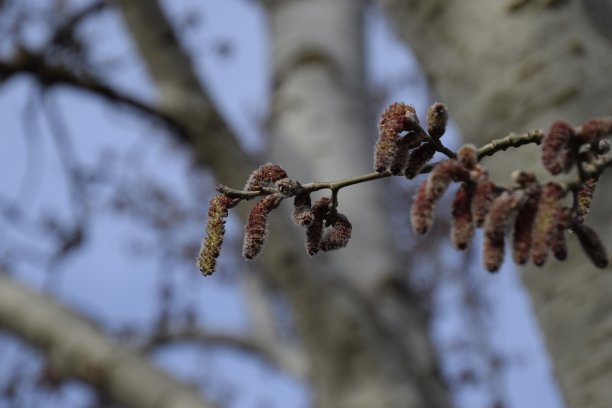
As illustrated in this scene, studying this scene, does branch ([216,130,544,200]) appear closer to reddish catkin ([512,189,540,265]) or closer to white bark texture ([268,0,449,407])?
reddish catkin ([512,189,540,265])

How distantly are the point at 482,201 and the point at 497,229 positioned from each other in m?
0.03

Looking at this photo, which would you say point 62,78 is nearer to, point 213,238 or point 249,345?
point 213,238

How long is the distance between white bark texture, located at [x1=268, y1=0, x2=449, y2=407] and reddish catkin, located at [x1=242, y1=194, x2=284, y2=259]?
1.76m

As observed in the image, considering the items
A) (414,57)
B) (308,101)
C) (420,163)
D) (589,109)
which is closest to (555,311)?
(589,109)

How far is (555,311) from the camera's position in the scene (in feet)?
5.08

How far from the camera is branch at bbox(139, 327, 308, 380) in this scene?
21.2 feet

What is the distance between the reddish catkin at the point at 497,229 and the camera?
22.3 inches

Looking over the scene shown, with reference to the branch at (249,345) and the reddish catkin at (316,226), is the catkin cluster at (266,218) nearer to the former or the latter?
the reddish catkin at (316,226)

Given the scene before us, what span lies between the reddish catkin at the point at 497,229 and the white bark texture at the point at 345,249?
1803 mm

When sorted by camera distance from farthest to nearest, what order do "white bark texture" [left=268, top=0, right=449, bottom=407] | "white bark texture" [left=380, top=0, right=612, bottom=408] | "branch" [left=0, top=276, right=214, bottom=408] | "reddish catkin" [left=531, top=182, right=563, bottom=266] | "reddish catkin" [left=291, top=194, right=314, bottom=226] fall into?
"branch" [left=0, top=276, right=214, bottom=408] < "white bark texture" [left=268, top=0, right=449, bottom=407] < "white bark texture" [left=380, top=0, right=612, bottom=408] < "reddish catkin" [left=291, top=194, right=314, bottom=226] < "reddish catkin" [left=531, top=182, right=563, bottom=266]

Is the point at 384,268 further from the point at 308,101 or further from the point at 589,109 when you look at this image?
the point at 589,109

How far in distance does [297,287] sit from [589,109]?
48.7 inches

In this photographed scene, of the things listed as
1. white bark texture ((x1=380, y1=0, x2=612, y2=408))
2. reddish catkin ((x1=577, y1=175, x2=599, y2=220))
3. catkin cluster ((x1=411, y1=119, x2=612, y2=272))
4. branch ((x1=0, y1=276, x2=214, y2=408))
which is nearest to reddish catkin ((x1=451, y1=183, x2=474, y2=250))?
catkin cluster ((x1=411, y1=119, x2=612, y2=272))

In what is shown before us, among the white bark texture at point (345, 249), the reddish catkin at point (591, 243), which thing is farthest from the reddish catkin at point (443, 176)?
the white bark texture at point (345, 249)
